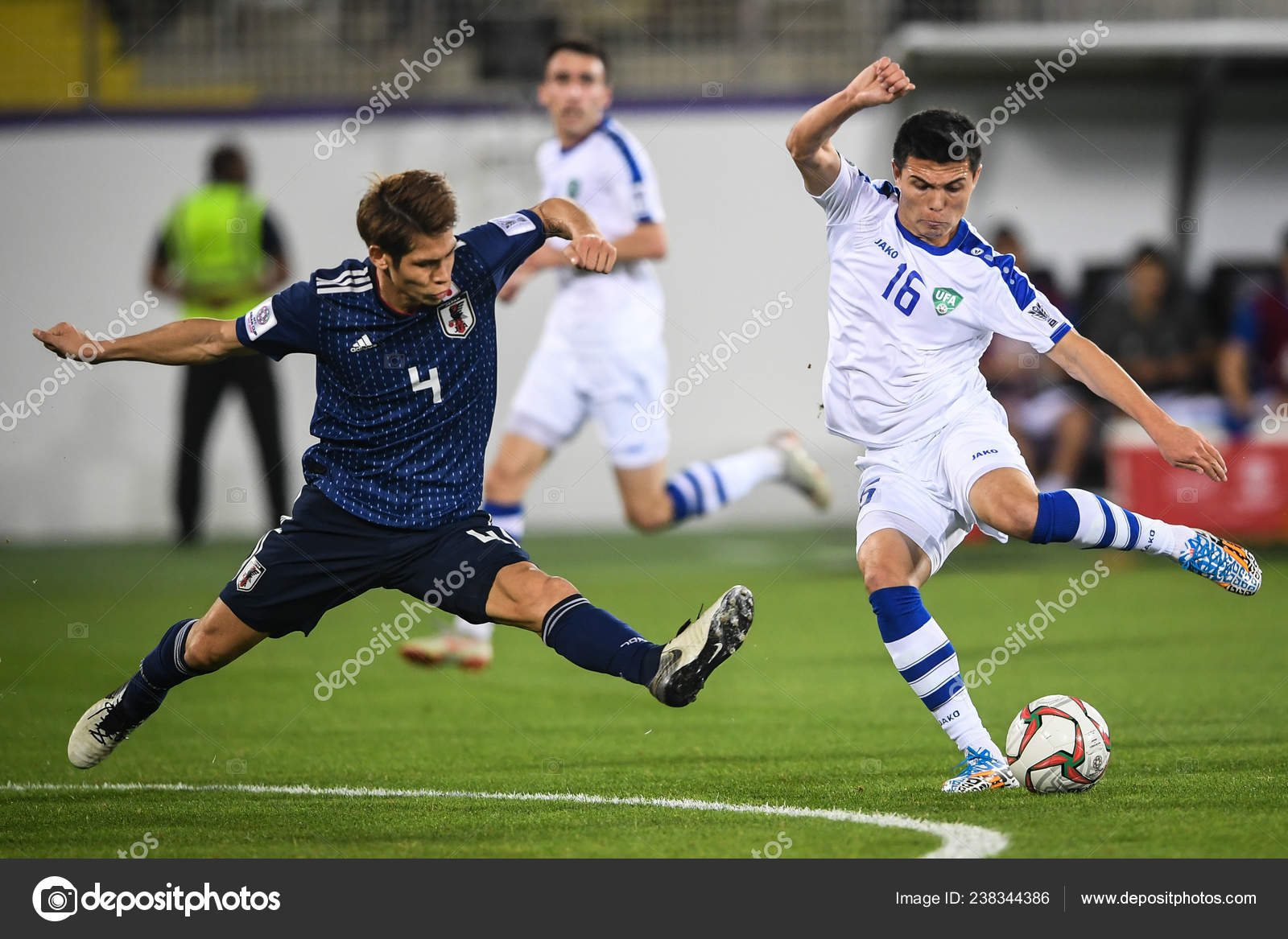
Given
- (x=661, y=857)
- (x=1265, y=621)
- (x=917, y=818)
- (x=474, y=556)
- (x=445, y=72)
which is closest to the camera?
(x=661, y=857)

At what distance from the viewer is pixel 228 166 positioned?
39.2 ft

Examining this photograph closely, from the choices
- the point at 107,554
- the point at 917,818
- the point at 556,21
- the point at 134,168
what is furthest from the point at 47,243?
the point at 917,818

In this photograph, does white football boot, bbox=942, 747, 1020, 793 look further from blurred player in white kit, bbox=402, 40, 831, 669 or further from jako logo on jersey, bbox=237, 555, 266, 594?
blurred player in white kit, bbox=402, 40, 831, 669

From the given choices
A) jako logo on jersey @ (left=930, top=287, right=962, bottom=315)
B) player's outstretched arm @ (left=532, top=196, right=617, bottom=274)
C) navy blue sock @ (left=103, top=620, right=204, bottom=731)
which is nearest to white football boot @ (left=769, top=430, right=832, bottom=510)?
jako logo on jersey @ (left=930, top=287, right=962, bottom=315)

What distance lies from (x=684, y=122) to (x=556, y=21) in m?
1.62

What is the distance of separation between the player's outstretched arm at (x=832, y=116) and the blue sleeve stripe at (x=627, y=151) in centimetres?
262

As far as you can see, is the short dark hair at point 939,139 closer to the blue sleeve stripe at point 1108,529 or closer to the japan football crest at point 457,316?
the blue sleeve stripe at point 1108,529

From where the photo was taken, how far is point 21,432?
46.3 ft

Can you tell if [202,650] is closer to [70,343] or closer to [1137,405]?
[70,343]

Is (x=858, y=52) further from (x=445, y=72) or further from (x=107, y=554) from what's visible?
(x=107, y=554)

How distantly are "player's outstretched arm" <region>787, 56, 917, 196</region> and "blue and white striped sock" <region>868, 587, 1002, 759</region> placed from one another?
137 centimetres

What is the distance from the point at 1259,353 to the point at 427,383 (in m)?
9.20

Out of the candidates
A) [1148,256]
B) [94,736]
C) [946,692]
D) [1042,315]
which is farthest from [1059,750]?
[1148,256]
